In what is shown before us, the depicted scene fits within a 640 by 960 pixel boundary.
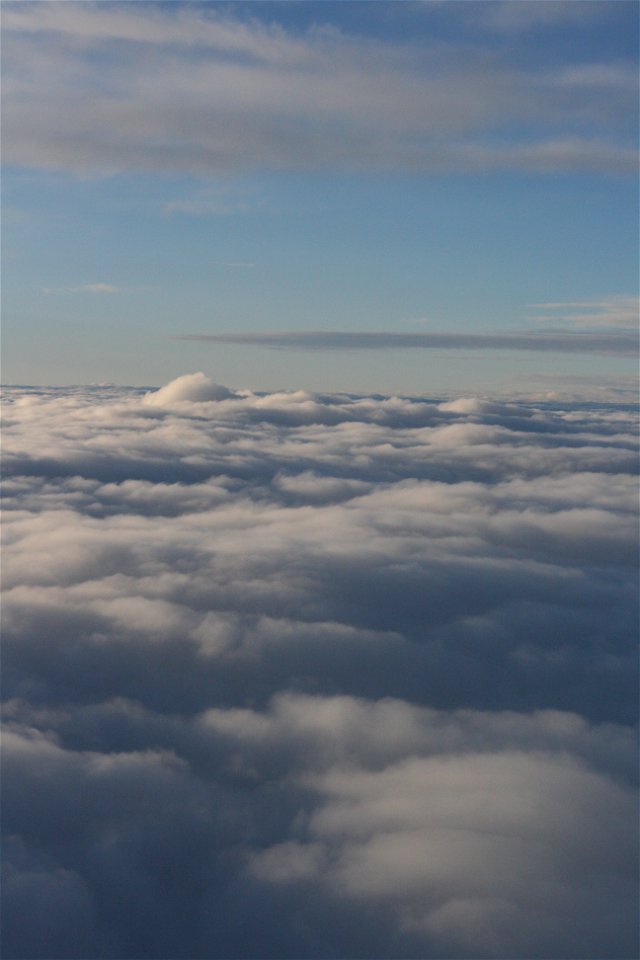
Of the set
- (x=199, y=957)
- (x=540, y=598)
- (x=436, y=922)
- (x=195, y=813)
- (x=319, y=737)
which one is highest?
(x=540, y=598)

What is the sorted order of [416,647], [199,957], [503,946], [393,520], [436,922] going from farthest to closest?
[393,520] → [416,647] → [199,957] → [436,922] → [503,946]

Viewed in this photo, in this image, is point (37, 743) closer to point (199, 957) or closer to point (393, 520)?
point (199, 957)

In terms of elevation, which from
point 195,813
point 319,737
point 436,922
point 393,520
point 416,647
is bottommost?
point 436,922

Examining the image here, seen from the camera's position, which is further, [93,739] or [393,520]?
[393,520]

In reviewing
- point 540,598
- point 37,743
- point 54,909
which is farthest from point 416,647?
point 54,909

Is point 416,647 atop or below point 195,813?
atop

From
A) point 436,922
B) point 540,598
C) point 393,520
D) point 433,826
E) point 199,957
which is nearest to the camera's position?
point 436,922

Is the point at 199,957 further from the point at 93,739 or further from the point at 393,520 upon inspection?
the point at 393,520

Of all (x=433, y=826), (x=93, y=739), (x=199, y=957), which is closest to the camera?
(x=199, y=957)

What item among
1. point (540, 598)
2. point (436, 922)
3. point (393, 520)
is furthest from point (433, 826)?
point (393, 520)
